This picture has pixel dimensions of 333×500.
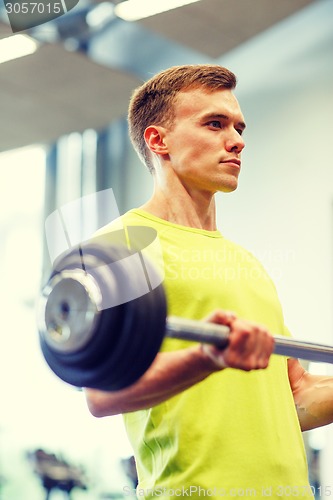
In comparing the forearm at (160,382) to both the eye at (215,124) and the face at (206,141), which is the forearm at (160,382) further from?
the eye at (215,124)

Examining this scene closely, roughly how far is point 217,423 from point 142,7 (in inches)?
139

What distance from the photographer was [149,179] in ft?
18.3

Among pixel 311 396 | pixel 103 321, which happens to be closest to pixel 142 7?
pixel 311 396

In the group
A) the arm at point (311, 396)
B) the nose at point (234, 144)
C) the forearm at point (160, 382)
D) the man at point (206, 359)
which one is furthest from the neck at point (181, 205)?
the forearm at point (160, 382)

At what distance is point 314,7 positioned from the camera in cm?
446

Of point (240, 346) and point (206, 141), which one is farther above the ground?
point (206, 141)

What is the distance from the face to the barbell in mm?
661

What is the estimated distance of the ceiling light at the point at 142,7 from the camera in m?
4.34

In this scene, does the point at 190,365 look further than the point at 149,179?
No

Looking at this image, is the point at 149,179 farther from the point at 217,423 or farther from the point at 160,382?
the point at 160,382

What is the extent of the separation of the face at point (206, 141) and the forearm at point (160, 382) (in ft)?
1.84

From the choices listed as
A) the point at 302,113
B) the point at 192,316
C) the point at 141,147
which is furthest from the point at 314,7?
the point at 192,316

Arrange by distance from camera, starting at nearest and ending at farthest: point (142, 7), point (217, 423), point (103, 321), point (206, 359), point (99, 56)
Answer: point (103, 321) < point (206, 359) < point (217, 423) < point (142, 7) < point (99, 56)

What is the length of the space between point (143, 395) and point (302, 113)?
3.58m
